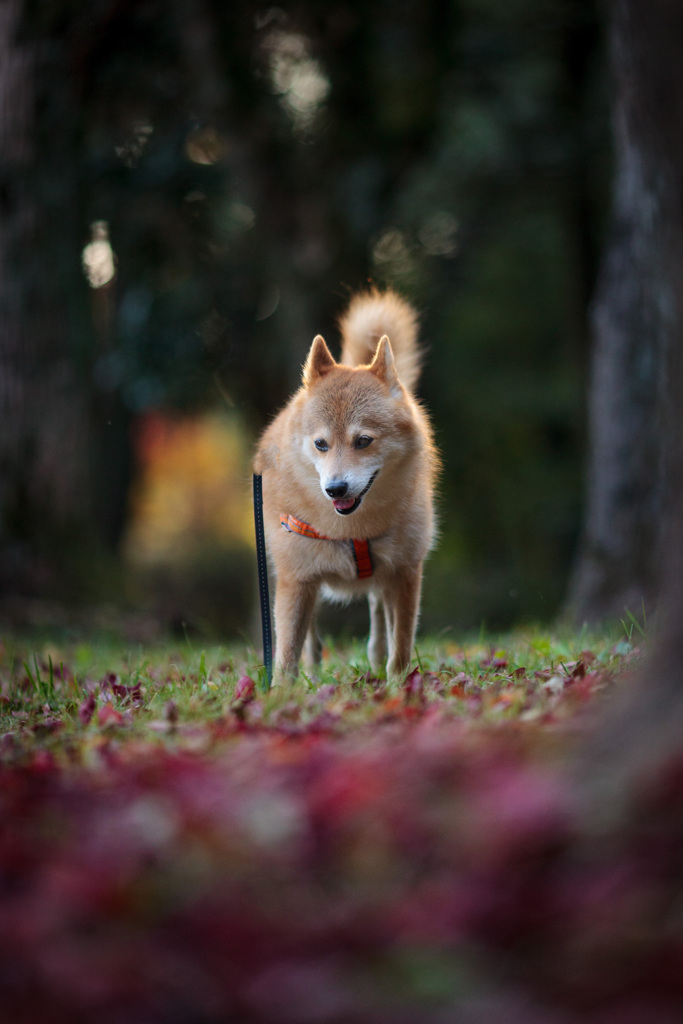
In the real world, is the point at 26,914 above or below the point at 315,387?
below

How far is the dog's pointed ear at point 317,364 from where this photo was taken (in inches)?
175

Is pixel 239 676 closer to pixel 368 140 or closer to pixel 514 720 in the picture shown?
pixel 514 720

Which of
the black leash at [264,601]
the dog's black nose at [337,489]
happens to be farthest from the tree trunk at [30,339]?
the dog's black nose at [337,489]

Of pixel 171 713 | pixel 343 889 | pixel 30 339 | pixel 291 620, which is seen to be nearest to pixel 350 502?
pixel 291 620

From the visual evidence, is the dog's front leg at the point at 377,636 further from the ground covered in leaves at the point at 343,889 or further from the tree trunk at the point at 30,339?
the tree trunk at the point at 30,339

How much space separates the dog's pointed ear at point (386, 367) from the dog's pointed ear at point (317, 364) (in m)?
0.25

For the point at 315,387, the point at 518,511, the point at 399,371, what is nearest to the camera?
the point at 315,387

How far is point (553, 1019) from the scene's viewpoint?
1378 mm

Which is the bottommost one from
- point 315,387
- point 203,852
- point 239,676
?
point 239,676

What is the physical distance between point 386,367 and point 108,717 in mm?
2126

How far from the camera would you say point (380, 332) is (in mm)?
5078

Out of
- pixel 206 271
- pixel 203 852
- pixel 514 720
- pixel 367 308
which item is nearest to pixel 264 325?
pixel 206 271

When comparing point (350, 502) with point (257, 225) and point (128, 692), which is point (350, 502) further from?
point (257, 225)

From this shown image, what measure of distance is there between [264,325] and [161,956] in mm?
10692
